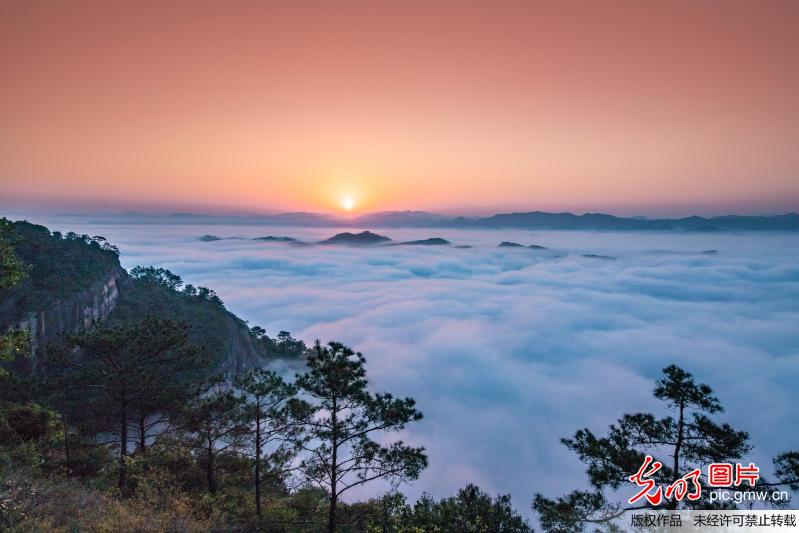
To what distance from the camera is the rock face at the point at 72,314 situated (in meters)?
35.8

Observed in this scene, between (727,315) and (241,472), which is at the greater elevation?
(241,472)

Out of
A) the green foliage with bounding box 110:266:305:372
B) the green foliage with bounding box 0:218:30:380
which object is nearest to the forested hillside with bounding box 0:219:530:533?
the green foliage with bounding box 0:218:30:380

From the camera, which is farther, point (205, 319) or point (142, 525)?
point (205, 319)

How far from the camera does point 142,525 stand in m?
10.8

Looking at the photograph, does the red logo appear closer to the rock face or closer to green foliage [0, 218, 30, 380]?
green foliage [0, 218, 30, 380]

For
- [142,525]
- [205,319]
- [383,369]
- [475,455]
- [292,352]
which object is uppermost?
[142,525]

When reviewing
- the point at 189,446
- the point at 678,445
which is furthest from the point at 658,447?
the point at 189,446

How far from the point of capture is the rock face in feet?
117

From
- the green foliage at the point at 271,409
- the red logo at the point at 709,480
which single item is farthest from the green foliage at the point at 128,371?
the red logo at the point at 709,480

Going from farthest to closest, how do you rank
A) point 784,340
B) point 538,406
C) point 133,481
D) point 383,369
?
1. point 784,340
2. point 383,369
3. point 538,406
4. point 133,481

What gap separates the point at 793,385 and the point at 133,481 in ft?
Result: 508

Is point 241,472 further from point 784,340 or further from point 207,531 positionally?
point 784,340

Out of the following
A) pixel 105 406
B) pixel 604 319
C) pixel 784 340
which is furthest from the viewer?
pixel 604 319

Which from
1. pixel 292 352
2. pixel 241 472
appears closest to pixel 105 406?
pixel 241 472
